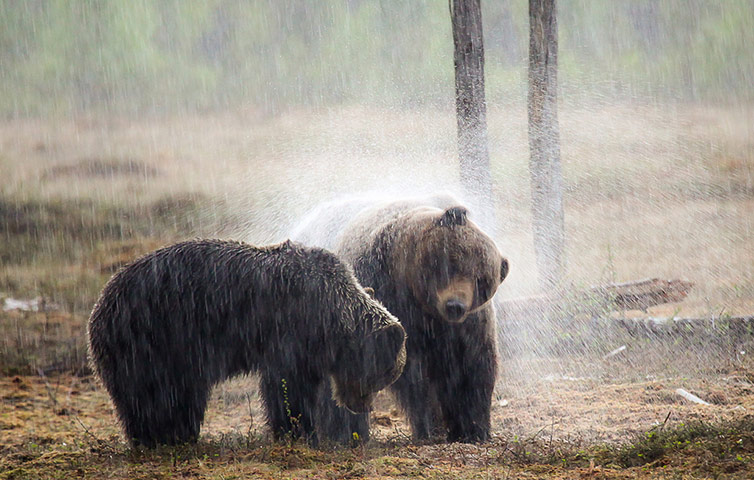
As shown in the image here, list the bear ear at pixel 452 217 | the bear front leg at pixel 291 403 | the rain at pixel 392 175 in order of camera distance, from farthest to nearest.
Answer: the rain at pixel 392 175
the bear ear at pixel 452 217
the bear front leg at pixel 291 403

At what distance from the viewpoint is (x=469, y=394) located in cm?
563

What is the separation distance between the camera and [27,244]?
11.7 m

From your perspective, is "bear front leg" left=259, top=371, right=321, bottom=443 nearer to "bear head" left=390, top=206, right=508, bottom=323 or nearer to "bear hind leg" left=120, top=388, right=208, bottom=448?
"bear hind leg" left=120, top=388, right=208, bottom=448

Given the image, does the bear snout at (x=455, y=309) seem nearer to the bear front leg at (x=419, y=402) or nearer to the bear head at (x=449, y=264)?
the bear head at (x=449, y=264)

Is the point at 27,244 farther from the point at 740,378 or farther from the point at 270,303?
the point at 740,378

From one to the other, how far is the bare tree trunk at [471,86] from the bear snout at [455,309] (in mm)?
Answer: 4086

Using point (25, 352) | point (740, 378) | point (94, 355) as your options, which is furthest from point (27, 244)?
point (740, 378)

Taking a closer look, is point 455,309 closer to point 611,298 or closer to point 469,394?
point 469,394

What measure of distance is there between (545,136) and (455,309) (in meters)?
5.65

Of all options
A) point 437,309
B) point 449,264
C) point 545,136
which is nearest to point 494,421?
point 437,309

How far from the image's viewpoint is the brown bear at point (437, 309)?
5133 mm

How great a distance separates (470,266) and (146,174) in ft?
33.3

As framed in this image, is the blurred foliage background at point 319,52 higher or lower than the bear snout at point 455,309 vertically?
higher

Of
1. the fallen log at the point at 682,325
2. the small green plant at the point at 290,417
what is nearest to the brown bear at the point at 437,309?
the small green plant at the point at 290,417
